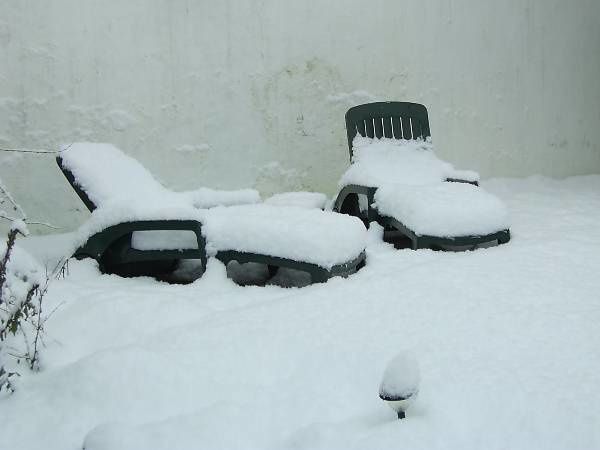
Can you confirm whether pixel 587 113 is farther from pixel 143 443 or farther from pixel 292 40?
pixel 143 443

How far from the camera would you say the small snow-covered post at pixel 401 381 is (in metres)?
1.62

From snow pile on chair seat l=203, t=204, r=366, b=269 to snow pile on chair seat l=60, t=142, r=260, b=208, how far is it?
0.38 metres

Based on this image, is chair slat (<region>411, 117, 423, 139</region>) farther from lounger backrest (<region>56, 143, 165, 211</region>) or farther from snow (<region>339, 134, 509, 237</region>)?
lounger backrest (<region>56, 143, 165, 211</region>)

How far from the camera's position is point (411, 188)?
3.98 metres

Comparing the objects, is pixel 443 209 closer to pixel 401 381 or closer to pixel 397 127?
pixel 397 127

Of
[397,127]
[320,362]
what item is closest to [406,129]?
[397,127]

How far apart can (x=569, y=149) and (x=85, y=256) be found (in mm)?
5317

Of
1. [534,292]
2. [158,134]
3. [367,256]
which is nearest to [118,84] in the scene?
[158,134]

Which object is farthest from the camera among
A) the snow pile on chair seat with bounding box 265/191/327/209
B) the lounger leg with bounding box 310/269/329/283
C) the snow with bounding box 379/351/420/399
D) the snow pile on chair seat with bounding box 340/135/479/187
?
the snow pile on chair seat with bounding box 340/135/479/187

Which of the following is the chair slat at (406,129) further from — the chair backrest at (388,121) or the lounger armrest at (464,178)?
the lounger armrest at (464,178)

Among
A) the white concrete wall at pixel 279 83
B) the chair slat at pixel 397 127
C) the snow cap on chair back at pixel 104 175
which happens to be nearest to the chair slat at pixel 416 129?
the chair slat at pixel 397 127

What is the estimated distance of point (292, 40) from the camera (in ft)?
16.7

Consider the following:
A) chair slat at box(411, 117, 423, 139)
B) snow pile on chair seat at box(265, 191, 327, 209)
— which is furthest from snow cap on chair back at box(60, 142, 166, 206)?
chair slat at box(411, 117, 423, 139)

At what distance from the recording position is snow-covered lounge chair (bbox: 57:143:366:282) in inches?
121
